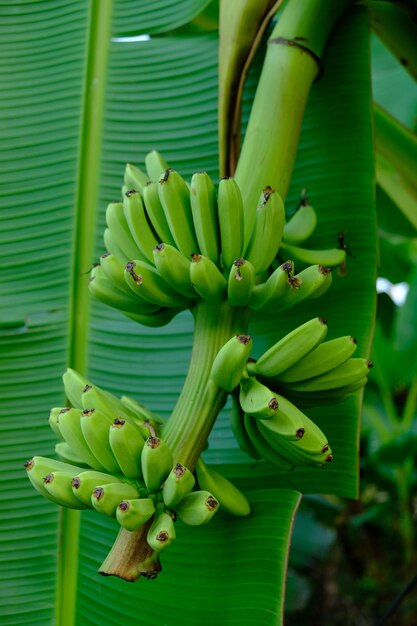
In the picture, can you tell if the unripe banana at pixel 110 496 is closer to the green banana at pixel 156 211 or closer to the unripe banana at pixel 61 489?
the unripe banana at pixel 61 489

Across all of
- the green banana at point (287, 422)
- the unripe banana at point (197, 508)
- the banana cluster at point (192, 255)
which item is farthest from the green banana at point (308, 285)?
the unripe banana at point (197, 508)

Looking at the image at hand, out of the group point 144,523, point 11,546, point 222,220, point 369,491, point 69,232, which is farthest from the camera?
point 369,491

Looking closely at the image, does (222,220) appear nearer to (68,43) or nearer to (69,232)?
(69,232)

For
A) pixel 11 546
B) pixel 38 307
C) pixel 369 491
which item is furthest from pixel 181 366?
pixel 369 491

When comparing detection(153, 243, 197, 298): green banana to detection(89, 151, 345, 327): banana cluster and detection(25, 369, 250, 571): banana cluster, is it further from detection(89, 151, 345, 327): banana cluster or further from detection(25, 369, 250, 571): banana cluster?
detection(25, 369, 250, 571): banana cluster

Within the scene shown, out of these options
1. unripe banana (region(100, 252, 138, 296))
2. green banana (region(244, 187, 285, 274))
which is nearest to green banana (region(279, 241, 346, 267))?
green banana (region(244, 187, 285, 274))
